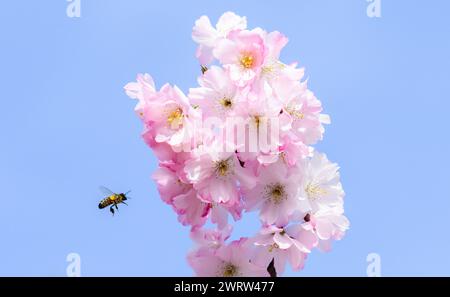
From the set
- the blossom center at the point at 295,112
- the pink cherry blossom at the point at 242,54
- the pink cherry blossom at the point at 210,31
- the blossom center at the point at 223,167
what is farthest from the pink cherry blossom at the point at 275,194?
the pink cherry blossom at the point at 210,31

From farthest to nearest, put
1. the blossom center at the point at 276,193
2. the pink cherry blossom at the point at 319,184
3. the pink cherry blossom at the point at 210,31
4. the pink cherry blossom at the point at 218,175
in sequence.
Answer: the pink cherry blossom at the point at 210,31 < the pink cherry blossom at the point at 319,184 < the blossom center at the point at 276,193 < the pink cherry blossom at the point at 218,175

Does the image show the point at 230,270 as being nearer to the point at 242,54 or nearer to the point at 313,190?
the point at 313,190

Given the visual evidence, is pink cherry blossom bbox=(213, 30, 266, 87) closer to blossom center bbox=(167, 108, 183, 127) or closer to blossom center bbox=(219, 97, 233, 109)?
blossom center bbox=(219, 97, 233, 109)

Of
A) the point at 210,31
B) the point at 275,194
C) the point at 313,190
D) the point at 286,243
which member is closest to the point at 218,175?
the point at 275,194

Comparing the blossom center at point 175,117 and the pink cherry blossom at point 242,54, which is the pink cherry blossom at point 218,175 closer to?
the blossom center at point 175,117

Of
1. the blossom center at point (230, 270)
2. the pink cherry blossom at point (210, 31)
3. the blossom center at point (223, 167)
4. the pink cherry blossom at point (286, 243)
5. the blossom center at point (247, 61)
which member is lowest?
the blossom center at point (230, 270)

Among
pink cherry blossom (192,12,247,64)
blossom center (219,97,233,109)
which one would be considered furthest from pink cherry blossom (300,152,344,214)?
pink cherry blossom (192,12,247,64)
